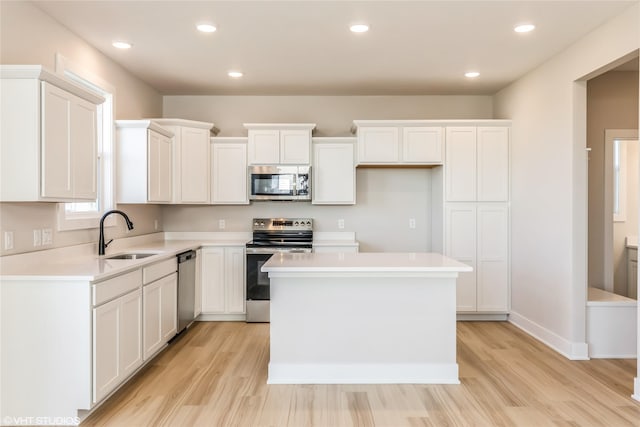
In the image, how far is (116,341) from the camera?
2748mm

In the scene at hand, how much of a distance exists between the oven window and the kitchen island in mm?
1607

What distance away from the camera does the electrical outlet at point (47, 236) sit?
2939 millimetres

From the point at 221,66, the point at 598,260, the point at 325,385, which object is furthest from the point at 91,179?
the point at 598,260

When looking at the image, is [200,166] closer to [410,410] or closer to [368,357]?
[368,357]

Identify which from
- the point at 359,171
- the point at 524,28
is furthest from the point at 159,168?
the point at 524,28

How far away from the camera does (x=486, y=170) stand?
479 centimetres

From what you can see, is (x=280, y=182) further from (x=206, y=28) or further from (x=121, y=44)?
(x=121, y=44)

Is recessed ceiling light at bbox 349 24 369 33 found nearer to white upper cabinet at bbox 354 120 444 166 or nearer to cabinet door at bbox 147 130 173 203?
white upper cabinet at bbox 354 120 444 166

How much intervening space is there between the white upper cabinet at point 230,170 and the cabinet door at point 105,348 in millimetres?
2410

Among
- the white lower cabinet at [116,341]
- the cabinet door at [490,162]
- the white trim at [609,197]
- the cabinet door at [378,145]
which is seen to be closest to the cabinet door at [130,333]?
the white lower cabinet at [116,341]

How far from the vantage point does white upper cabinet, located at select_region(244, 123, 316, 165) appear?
16.1ft

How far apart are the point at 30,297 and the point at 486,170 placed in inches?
176

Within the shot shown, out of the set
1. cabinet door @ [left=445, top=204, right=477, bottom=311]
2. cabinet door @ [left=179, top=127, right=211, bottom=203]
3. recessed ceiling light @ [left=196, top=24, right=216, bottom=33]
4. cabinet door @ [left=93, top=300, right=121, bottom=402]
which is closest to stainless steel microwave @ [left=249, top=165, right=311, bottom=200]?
cabinet door @ [left=179, top=127, right=211, bottom=203]

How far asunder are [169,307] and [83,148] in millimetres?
1641
